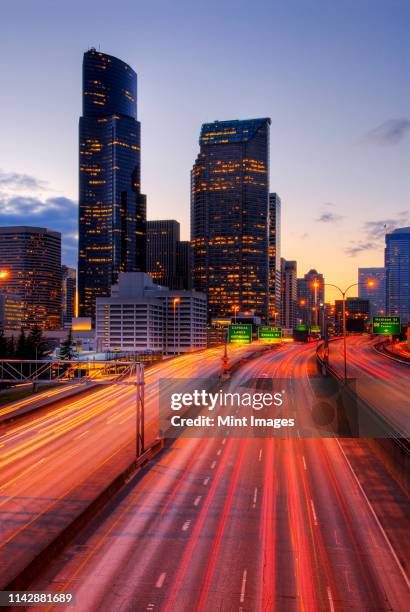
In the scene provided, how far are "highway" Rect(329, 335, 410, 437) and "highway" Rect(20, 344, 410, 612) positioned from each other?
810cm

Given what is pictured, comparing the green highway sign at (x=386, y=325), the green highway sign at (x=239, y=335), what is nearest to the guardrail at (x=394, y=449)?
the green highway sign at (x=386, y=325)

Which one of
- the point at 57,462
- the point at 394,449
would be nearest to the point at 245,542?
the point at 394,449

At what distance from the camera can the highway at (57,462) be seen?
21.0 m

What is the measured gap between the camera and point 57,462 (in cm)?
3206

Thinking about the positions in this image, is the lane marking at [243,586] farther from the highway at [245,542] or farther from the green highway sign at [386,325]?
the green highway sign at [386,325]

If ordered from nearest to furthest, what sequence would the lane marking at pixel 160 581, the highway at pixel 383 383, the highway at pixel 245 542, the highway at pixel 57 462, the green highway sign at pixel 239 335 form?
the highway at pixel 245 542 < the lane marking at pixel 160 581 < the highway at pixel 57 462 < the highway at pixel 383 383 < the green highway sign at pixel 239 335

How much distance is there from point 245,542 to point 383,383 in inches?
1680

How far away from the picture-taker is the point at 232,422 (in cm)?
4700

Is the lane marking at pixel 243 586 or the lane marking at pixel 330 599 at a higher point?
the lane marking at pixel 243 586

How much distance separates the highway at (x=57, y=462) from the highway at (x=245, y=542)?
1431 millimetres

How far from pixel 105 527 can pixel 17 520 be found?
12.6 feet

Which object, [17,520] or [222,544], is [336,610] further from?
[17,520]

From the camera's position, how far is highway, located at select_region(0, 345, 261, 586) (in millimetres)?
21047

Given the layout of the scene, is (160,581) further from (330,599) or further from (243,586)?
(330,599)
